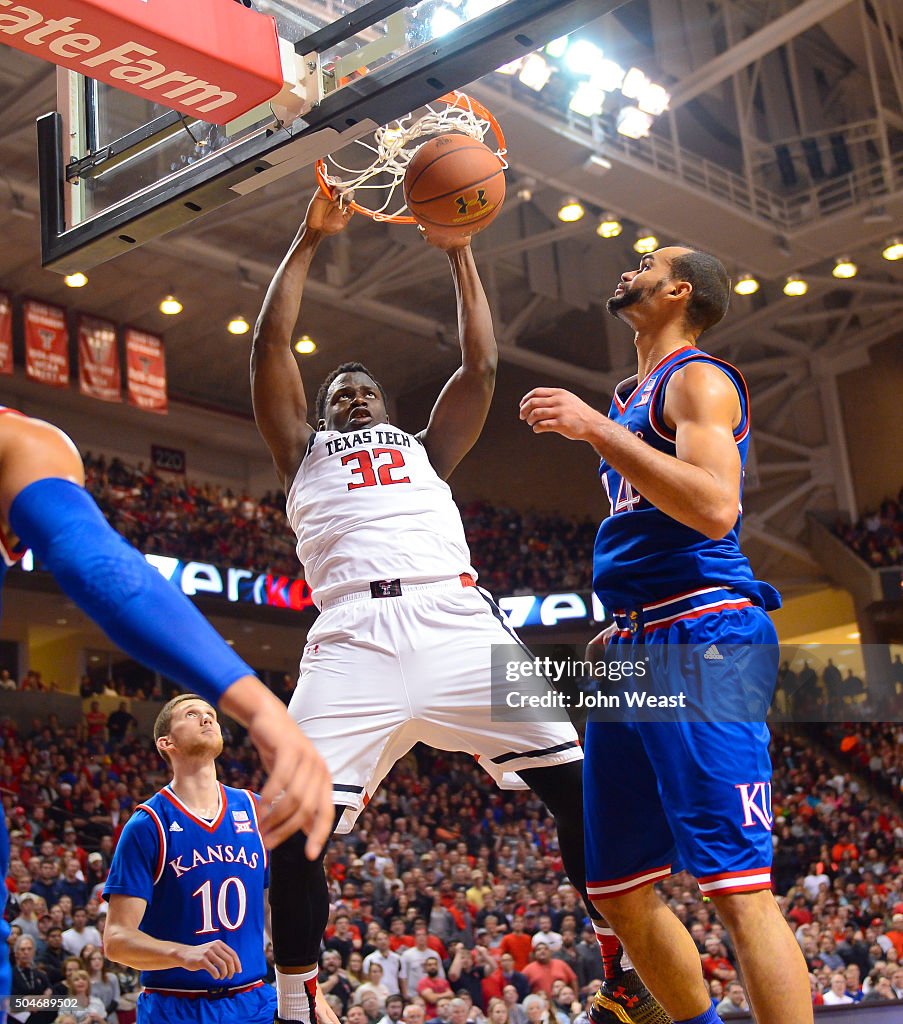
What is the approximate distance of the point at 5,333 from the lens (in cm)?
1848

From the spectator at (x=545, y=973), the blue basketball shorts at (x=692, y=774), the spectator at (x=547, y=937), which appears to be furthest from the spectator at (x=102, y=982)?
the blue basketball shorts at (x=692, y=774)

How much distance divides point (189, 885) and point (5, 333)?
15748 mm

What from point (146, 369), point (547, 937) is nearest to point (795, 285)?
point (146, 369)

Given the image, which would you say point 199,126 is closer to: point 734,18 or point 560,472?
point 734,18

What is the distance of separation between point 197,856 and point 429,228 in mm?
2510

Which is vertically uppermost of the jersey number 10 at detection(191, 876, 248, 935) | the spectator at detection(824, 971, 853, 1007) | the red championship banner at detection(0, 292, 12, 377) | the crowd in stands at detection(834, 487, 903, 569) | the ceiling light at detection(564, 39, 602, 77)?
the ceiling light at detection(564, 39, 602, 77)

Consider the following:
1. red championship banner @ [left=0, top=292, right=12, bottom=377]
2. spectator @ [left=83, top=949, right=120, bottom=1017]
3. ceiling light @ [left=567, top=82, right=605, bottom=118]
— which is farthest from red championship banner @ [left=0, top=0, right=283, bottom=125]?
red championship banner @ [left=0, top=292, right=12, bottom=377]

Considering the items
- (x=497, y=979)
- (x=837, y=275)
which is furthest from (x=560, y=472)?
(x=497, y=979)

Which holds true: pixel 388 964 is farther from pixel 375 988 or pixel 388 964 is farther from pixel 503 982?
pixel 503 982

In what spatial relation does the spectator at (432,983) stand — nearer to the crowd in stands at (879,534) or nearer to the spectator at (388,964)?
the spectator at (388,964)

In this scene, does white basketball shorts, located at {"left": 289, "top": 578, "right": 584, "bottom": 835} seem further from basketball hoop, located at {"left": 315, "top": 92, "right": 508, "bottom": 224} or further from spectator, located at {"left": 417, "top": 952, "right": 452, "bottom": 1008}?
spectator, located at {"left": 417, "top": 952, "right": 452, "bottom": 1008}

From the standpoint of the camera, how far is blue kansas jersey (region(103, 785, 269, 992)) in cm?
436

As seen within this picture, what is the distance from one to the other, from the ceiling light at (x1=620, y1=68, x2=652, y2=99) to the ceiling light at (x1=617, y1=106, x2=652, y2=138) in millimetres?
164

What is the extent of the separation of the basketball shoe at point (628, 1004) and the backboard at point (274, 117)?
2914mm
